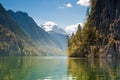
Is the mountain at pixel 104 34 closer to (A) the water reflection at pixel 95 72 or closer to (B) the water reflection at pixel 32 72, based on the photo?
(B) the water reflection at pixel 32 72

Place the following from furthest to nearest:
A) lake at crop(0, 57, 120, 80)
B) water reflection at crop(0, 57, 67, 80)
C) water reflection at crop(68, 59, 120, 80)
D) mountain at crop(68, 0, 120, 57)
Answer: mountain at crop(68, 0, 120, 57) → water reflection at crop(0, 57, 67, 80) → lake at crop(0, 57, 120, 80) → water reflection at crop(68, 59, 120, 80)

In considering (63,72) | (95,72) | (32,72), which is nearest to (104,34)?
(63,72)

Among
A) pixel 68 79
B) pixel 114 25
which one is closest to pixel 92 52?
pixel 114 25

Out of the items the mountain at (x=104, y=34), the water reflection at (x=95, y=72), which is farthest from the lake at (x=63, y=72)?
the mountain at (x=104, y=34)

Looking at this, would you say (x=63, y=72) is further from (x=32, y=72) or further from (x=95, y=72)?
(x=95, y=72)

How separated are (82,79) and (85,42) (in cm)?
15541

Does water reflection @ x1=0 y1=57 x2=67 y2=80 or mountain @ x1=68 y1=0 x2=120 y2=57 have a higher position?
mountain @ x1=68 y1=0 x2=120 y2=57

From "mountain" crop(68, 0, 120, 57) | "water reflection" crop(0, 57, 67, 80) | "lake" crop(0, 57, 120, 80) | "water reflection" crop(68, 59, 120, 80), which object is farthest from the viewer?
"mountain" crop(68, 0, 120, 57)

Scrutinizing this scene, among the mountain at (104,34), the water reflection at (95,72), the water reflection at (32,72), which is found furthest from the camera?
the mountain at (104,34)

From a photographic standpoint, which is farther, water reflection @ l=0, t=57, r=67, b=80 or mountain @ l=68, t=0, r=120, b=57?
mountain @ l=68, t=0, r=120, b=57

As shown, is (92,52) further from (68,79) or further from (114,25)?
(68,79)

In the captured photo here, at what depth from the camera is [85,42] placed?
19788cm

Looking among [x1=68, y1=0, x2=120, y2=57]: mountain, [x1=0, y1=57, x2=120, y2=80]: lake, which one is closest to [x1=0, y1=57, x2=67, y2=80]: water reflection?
[x1=0, y1=57, x2=120, y2=80]: lake

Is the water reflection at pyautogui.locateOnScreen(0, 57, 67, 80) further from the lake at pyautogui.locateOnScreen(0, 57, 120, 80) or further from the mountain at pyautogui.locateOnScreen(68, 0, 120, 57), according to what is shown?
the mountain at pyautogui.locateOnScreen(68, 0, 120, 57)
